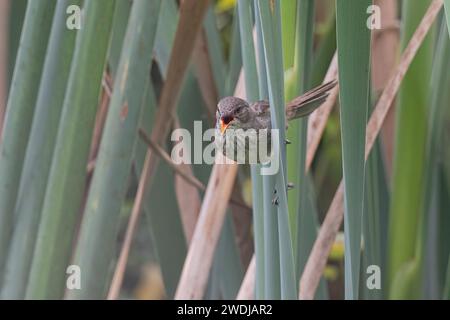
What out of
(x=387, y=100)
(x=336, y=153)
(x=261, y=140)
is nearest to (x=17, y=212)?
(x=261, y=140)

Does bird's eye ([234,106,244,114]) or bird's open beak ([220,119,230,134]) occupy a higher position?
bird's eye ([234,106,244,114])

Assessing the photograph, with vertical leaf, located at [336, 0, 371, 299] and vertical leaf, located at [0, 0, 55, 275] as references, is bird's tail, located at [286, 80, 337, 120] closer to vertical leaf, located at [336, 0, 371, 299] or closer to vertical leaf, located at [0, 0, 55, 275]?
vertical leaf, located at [336, 0, 371, 299]

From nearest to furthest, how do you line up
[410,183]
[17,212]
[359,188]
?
[359,188]
[17,212]
[410,183]

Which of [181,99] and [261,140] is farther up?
[181,99]

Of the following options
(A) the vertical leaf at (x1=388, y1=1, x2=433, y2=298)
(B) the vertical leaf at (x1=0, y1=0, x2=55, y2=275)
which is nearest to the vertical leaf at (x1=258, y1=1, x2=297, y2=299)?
(B) the vertical leaf at (x1=0, y1=0, x2=55, y2=275)

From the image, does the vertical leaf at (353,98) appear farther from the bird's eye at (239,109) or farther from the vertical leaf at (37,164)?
the vertical leaf at (37,164)

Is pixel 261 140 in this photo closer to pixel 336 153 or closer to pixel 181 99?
pixel 181 99

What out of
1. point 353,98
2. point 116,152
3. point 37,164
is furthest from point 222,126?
point 353,98

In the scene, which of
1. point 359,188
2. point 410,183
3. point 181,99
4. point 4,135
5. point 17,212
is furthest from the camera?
point 181,99
